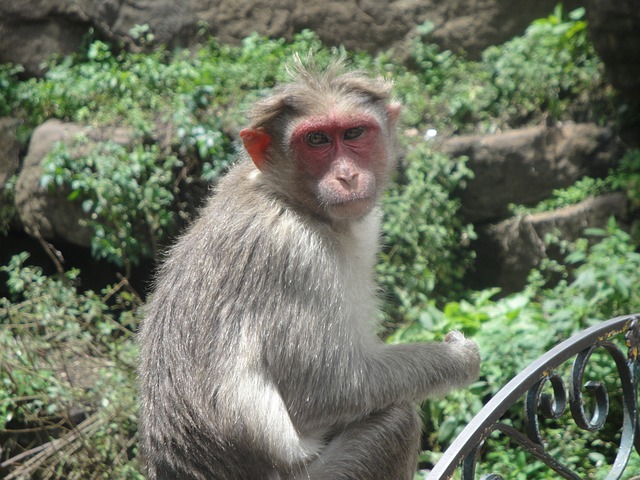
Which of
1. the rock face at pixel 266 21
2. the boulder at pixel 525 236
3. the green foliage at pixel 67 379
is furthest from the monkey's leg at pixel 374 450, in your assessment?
the rock face at pixel 266 21

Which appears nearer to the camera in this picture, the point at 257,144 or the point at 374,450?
the point at 374,450

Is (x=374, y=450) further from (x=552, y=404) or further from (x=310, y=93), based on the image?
(x=310, y=93)

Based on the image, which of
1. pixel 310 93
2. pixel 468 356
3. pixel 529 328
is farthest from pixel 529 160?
pixel 310 93

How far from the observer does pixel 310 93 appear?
3.69m

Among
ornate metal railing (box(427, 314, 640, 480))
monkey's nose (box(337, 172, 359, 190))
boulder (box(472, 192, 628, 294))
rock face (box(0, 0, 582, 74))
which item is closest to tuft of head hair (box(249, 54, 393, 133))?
monkey's nose (box(337, 172, 359, 190))

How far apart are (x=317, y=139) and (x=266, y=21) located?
5.70 metres

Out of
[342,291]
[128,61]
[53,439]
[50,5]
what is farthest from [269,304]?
[50,5]

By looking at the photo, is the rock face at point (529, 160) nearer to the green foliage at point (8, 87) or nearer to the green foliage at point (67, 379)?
the green foliage at point (67, 379)

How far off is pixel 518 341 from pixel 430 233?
204cm

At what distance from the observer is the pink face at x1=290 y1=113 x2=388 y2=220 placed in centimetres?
358

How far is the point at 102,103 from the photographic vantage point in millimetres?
7969

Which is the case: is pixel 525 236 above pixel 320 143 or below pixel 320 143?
below

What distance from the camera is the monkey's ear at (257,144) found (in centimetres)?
371

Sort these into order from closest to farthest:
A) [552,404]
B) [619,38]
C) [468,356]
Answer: [552,404], [468,356], [619,38]
